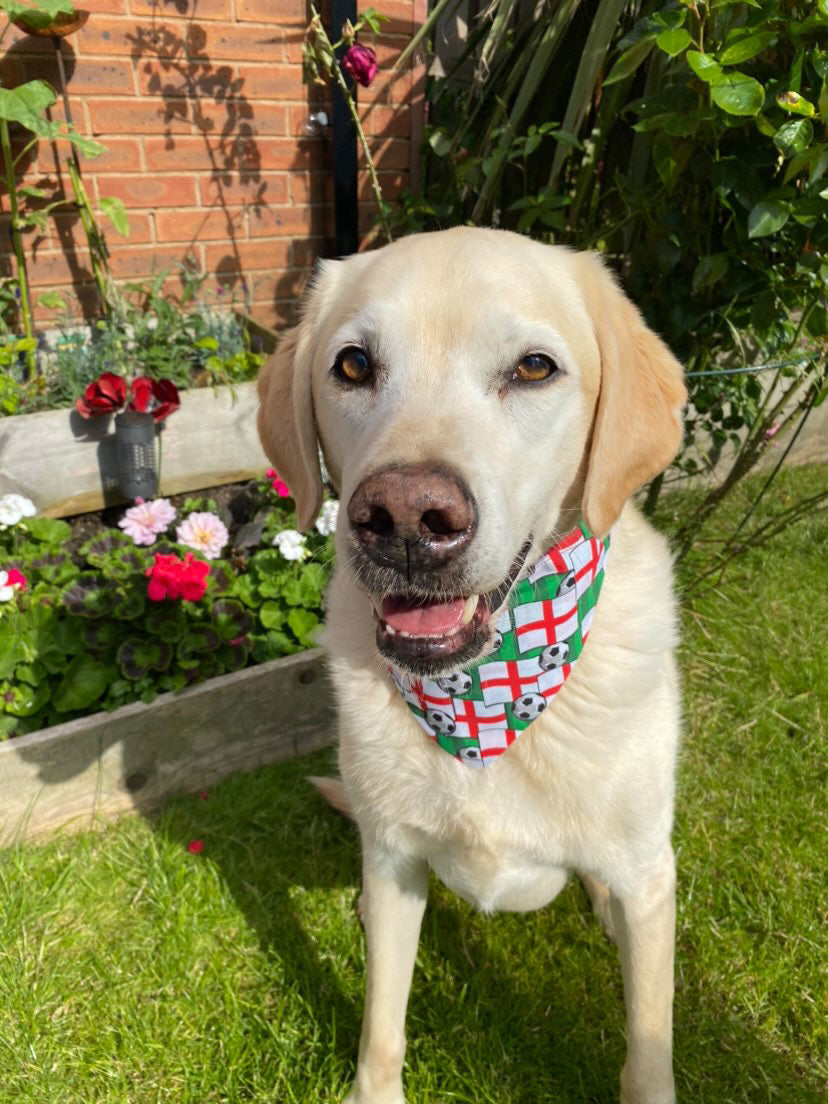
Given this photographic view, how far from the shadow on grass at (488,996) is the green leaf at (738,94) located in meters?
2.04

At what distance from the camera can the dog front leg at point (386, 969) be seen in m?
1.78

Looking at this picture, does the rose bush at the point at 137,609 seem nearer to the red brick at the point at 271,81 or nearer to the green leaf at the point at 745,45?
the green leaf at the point at 745,45

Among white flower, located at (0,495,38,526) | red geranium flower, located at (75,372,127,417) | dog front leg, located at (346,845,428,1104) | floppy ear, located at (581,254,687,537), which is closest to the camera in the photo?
floppy ear, located at (581,254,687,537)

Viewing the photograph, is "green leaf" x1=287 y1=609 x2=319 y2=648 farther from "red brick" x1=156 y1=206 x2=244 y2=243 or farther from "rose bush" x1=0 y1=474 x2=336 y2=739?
"red brick" x1=156 y1=206 x2=244 y2=243

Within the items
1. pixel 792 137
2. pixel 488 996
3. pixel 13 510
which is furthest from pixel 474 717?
pixel 13 510

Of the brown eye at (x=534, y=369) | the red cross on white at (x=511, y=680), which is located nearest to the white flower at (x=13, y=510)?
the red cross on white at (x=511, y=680)

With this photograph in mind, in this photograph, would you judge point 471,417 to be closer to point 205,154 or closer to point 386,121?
point 205,154

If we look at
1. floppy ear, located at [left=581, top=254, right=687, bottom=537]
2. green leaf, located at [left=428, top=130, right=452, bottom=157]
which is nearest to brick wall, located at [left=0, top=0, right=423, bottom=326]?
green leaf, located at [left=428, top=130, right=452, bottom=157]

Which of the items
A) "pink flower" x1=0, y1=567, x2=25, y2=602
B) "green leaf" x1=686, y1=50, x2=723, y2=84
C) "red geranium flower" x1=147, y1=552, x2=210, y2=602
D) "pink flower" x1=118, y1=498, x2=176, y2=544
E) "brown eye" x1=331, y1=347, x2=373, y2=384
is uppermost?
"green leaf" x1=686, y1=50, x2=723, y2=84

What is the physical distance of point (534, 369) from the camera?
150 cm

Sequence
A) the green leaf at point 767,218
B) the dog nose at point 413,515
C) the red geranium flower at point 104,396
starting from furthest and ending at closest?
the red geranium flower at point 104,396
the green leaf at point 767,218
the dog nose at point 413,515

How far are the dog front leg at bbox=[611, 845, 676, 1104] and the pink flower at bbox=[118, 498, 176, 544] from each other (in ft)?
6.47

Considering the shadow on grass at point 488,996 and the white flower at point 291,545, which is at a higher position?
the white flower at point 291,545

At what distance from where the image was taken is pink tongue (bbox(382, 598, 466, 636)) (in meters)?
1.43
